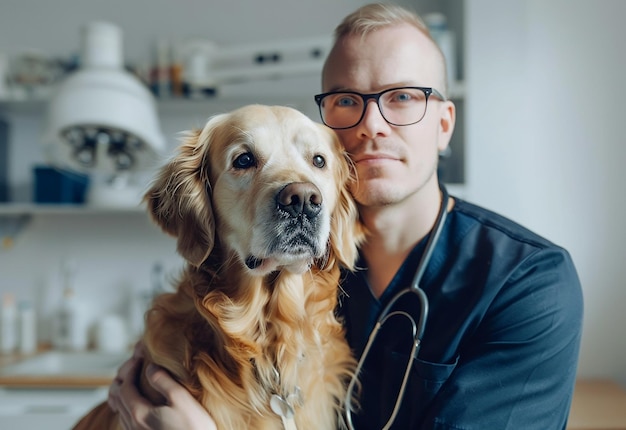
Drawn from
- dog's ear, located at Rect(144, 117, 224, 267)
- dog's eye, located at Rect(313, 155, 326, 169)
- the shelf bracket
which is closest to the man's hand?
dog's ear, located at Rect(144, 117, 224, 267)

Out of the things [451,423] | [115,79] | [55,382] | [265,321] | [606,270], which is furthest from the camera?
[606,270]

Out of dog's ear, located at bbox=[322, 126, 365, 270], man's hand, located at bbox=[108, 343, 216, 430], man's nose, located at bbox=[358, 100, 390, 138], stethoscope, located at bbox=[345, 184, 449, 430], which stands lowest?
man's hand, located at bbox=[108, 343, 216, 430]

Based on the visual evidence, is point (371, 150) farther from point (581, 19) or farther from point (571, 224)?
point (581, 19)

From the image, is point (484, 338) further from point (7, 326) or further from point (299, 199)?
point (7, 326)

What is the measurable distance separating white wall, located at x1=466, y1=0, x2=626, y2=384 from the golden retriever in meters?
1.38

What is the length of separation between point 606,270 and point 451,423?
1782 millimetres

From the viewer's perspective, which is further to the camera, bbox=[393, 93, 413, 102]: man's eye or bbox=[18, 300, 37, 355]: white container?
bbox=[18, 300, 37, 355]: white container

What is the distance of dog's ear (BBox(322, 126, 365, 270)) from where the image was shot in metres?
1.21

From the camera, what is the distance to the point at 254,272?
111cm

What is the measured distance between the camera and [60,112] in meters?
1.51

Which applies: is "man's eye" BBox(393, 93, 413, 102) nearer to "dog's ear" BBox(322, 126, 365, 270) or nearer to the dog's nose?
"dog's ear" BBox(322, 126, 365, 270)

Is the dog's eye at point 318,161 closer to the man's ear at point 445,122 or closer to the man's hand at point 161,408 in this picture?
the man's ear at point 445,122

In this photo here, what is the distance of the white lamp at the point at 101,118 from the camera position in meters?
1.52

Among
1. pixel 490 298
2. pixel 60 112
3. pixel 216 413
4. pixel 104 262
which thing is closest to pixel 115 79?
pixel 60 112
